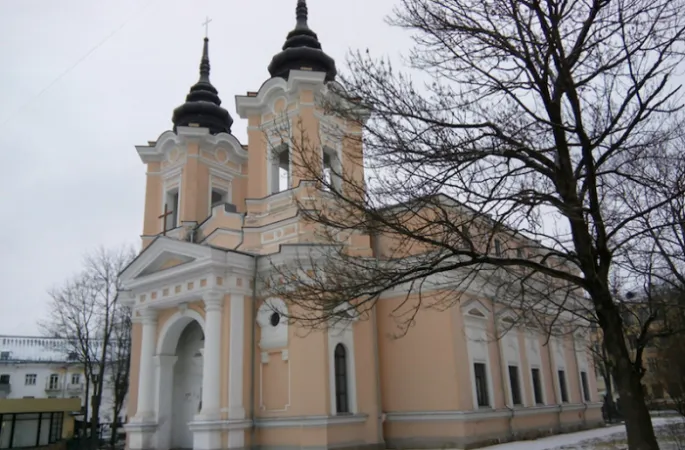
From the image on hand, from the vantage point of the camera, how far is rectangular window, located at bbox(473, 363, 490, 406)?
1766 centimetres

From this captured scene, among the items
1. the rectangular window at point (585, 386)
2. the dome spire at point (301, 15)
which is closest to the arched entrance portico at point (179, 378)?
the dome spire at point (301, 15)

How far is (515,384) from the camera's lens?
66.2 feet

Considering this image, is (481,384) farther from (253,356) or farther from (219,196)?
(219,196)

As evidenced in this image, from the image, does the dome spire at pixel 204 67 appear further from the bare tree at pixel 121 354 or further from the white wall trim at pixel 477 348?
the white wall trim at pixel 477 348

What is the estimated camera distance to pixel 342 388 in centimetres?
1614

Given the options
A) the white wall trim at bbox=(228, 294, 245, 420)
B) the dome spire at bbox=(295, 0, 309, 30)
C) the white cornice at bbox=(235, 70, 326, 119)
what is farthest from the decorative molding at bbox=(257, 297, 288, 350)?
the dome spire at bbox=(295, 0, 309, 30)

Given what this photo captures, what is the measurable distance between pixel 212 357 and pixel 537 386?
12.3 m

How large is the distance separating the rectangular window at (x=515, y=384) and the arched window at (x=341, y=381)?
254 inches

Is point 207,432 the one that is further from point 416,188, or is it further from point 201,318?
point 416,188

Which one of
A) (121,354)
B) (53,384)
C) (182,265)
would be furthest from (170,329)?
(53,384)

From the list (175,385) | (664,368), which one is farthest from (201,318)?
(664,368)

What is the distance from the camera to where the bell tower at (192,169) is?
20734mm

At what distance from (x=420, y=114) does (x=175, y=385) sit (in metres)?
13.8

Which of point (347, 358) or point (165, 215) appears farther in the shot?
point (165, 215)
